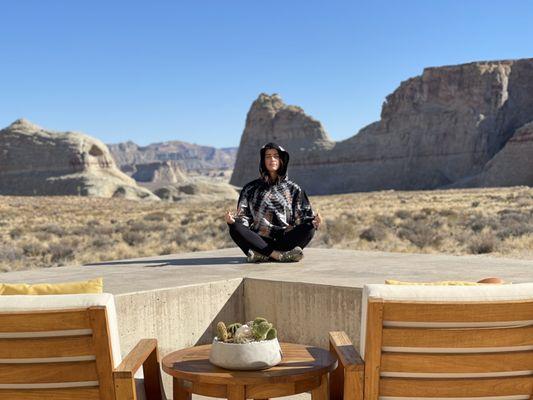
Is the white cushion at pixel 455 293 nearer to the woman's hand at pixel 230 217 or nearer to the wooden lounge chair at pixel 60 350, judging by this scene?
the wooden lounge chair at pixel 60 350

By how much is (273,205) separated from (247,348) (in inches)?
154

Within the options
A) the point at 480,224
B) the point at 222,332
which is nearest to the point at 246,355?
the point at 222,332

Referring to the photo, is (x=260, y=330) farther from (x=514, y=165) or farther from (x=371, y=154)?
(x=371, y=154)

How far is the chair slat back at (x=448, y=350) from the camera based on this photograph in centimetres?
251

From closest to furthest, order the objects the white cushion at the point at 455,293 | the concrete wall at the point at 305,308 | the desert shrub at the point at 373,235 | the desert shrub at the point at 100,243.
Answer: the white cushion at the point at 455,293 < the concrete wall at the point at 305,308 < the desert shrub at the point at 100,243 < the desert shrub at the point at 373,235

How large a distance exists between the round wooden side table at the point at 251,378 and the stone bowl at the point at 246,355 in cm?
3

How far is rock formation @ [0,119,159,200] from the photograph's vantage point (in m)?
87.3

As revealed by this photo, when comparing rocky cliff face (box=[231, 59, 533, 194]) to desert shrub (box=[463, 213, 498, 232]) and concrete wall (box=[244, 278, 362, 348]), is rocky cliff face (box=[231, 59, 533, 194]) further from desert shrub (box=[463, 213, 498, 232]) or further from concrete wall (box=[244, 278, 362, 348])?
concrete wall (box=[244, 278, 362, 348])

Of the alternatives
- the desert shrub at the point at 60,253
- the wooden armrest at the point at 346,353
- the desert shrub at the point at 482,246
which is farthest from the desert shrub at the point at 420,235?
the wooden armrest at the point at 346,353

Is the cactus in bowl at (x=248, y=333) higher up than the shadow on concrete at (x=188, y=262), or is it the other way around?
the cactus in bowl at (x=248, y=333)

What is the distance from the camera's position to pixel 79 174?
3551 inches

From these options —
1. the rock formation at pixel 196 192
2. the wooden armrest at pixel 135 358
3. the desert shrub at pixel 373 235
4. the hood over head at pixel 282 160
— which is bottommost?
the rock formation at pixel 196 192

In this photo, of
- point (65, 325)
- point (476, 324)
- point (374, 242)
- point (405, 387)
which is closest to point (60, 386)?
point (65, 325)

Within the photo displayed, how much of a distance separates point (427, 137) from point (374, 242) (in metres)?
65.6
